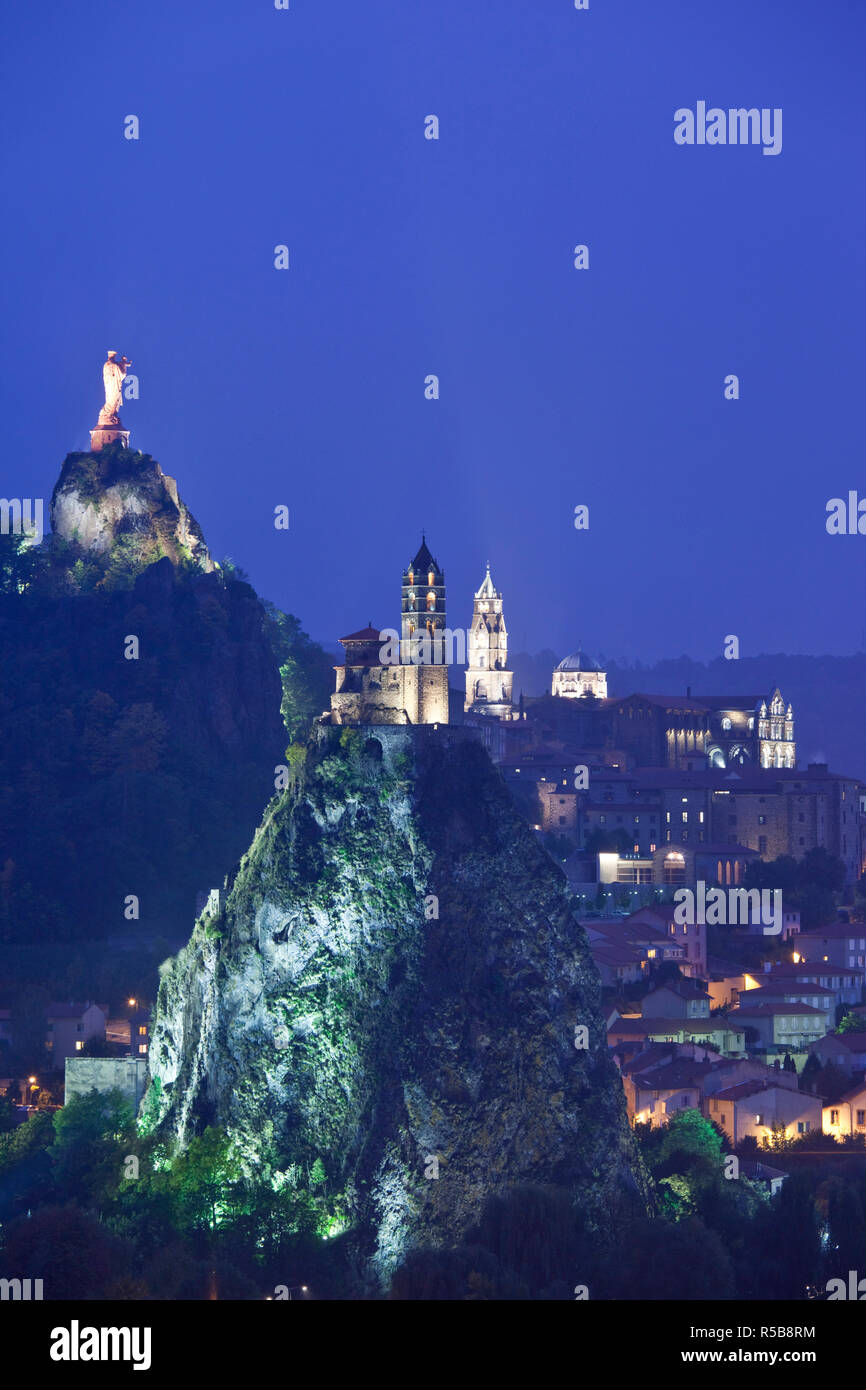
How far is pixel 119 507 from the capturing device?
330 feet

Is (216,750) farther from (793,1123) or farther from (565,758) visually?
(793,1123)

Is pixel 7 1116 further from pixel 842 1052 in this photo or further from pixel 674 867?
pixel 674 867

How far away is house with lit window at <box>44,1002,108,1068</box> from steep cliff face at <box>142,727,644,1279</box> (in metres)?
4.54

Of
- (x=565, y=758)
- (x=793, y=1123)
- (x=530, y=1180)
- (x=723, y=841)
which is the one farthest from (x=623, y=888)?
(x=530, y=1180)

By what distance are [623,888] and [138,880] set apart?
18.2 metres

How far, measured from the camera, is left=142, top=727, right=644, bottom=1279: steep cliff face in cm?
6638

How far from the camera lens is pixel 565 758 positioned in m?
106

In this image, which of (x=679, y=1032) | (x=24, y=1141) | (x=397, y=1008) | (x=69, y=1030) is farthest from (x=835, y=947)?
(x=24, y=1141)

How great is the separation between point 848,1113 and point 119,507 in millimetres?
41982

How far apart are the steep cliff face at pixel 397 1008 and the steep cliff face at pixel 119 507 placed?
2953cm

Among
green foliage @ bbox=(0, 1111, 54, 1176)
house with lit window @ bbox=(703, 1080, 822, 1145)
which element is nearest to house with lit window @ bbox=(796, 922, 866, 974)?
house with lit window @ bbox=(703, 1080, 822, 1145)

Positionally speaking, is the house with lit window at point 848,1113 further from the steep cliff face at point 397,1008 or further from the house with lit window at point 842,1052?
the steep cliff face at point 397,1008

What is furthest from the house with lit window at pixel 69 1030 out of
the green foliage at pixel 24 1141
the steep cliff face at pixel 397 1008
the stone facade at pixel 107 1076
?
the green foliage at pixel 24 1141
